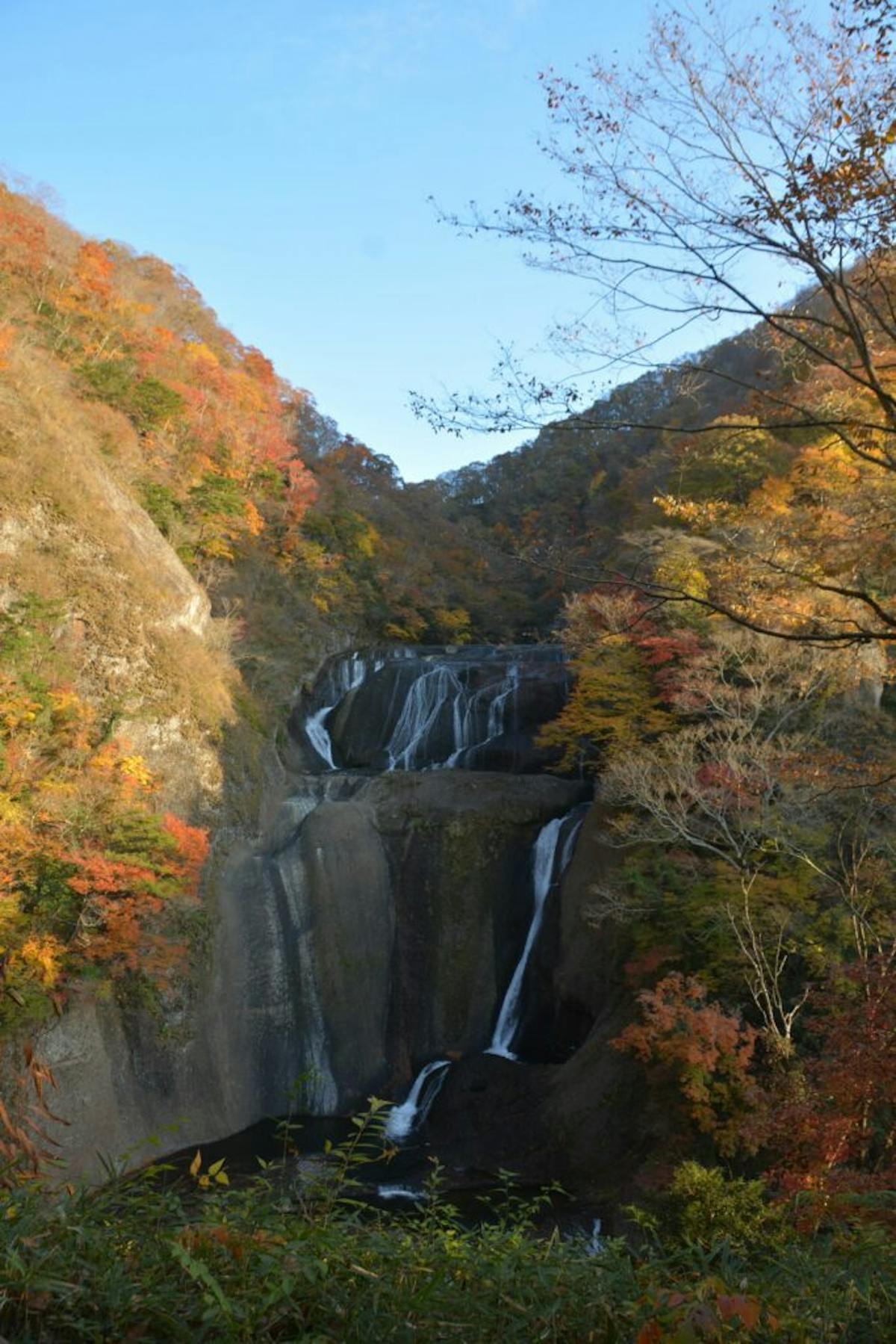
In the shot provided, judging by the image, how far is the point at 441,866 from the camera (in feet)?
58.1

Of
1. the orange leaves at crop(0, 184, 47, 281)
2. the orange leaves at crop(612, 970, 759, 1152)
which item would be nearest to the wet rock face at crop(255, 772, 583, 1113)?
the orange leaves at crop(612, 970, 759, 1152)

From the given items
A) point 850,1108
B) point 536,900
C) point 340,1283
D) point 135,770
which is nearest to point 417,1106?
point 536,900

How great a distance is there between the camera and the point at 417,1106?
14.8m

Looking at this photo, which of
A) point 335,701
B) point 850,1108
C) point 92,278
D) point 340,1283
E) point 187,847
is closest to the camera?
point 340,1283

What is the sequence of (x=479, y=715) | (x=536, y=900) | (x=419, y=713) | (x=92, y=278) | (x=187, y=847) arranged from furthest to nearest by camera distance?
(x=419, y=713)
(x=92, y=278)
(x=479, y=715)
(x=536, y=900)
(x=187, y=847)

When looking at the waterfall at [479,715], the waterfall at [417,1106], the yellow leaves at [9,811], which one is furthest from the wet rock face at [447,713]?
the yellow leaves at [9,811]

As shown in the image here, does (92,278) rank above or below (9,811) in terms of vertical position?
above

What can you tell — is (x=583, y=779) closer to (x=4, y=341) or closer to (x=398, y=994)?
(x=398, y=994)

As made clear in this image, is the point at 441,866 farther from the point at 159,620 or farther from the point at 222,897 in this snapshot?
the point at 159,620

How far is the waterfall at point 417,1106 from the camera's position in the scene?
46.8 feet

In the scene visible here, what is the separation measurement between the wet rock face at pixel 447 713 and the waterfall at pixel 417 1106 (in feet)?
26.2

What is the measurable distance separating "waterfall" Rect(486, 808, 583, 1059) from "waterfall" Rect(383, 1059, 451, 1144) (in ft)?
3.88

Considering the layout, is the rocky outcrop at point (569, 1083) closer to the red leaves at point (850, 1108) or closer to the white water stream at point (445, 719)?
the red leaves at point (850, 1108)

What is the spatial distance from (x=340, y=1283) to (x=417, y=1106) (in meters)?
13.8
